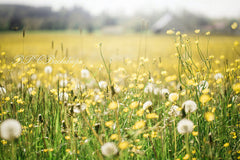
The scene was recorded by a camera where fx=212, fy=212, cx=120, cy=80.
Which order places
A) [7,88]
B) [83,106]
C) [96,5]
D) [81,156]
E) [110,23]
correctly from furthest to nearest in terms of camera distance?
[110,23], [96,5], [7,88], [83,106], [81,156]

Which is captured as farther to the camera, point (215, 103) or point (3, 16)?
point (3, 16)

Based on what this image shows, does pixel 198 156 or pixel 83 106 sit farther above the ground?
pixel 83 106

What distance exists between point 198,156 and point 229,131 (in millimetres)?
326

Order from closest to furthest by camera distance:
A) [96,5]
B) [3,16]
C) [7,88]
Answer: [7,88] → [96,5] → [3,16]

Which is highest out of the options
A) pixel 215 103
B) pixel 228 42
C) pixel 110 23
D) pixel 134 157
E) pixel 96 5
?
pixel 110 23

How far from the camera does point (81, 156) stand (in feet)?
3.48

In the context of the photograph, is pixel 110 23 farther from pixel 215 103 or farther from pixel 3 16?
pixel 215 103

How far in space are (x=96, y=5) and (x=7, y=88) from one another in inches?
48.1

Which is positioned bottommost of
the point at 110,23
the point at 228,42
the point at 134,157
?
the point at 134,157

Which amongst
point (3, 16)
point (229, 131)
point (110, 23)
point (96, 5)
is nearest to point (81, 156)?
point (229, 131)

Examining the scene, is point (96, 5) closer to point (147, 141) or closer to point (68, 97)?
point (68, 97)

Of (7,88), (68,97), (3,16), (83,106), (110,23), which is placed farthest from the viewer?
(110,23)

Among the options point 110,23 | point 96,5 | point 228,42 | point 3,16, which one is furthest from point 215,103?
point 110,23

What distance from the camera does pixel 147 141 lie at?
4.20 feet
